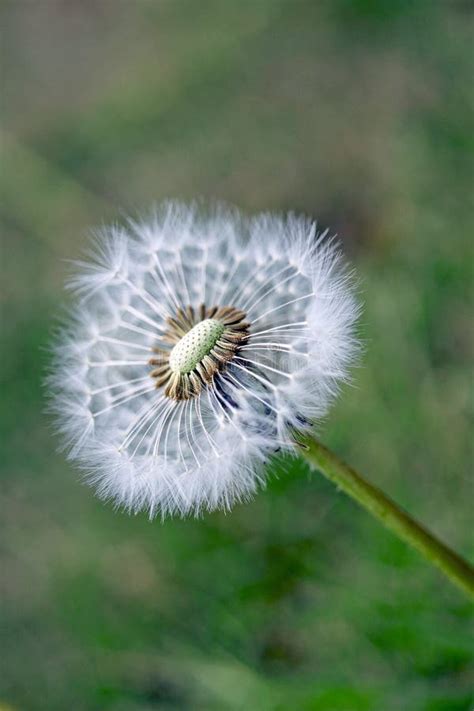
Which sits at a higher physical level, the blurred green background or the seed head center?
the blurred green background

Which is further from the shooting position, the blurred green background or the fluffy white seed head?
the blurred green background

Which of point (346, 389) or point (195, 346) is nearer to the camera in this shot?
point (195, 346)

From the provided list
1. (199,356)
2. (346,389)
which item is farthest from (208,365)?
(346,389)

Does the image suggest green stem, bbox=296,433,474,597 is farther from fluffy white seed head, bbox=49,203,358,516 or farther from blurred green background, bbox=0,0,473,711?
blurred green background, bbox=0,0,473,711

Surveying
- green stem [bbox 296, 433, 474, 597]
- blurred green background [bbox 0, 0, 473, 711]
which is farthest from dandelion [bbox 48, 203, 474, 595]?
blurred green background [bbox 0, 0, 473, 711]

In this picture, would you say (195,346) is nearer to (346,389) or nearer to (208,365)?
(208,365)

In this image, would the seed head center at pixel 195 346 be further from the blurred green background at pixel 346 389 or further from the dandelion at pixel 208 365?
the blurred green background at pixel 346 389

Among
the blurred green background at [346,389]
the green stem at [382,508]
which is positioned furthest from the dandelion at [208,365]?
the blurred green background at [346,389]

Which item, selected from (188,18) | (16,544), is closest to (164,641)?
(16,544)
